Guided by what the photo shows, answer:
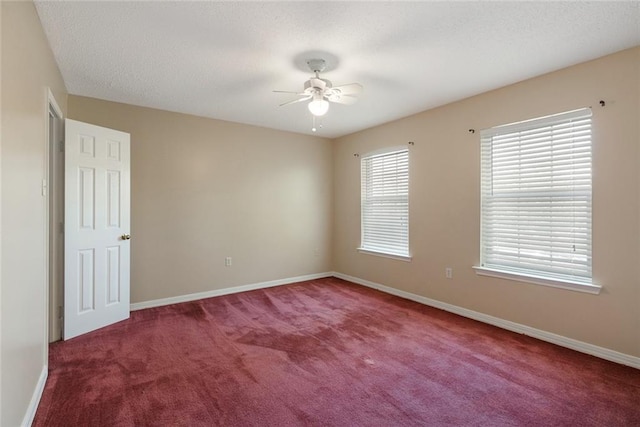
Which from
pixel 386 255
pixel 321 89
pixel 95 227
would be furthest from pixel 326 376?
pixel 95 227

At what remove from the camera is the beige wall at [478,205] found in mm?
2510

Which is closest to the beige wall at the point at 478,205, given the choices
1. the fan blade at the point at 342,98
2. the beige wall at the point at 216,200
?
the beige wall at the point at 216,200

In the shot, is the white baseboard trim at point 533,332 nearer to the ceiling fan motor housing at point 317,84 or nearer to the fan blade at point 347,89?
the fan blade at point 347,89

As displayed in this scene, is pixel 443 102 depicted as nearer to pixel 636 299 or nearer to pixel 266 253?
pixel 636 299

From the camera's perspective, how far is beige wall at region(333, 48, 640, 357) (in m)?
2.51

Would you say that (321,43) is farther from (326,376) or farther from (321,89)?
(326,376)

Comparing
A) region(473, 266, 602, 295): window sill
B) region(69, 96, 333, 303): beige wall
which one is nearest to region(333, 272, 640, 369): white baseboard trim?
region(473, 266, 602, 295): window sill

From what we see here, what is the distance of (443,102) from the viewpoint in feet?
12.4

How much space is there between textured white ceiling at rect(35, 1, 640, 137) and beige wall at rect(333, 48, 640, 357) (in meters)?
0.21

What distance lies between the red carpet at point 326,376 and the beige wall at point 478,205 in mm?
294

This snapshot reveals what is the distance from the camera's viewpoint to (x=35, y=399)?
1.97 metres

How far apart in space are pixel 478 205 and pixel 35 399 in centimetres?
410

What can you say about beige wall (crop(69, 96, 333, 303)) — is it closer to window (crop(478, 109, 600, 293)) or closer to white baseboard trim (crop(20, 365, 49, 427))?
white baseboard trim (crop(20, 365, 49, 427))

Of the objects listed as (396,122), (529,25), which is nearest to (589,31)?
(529,25)
